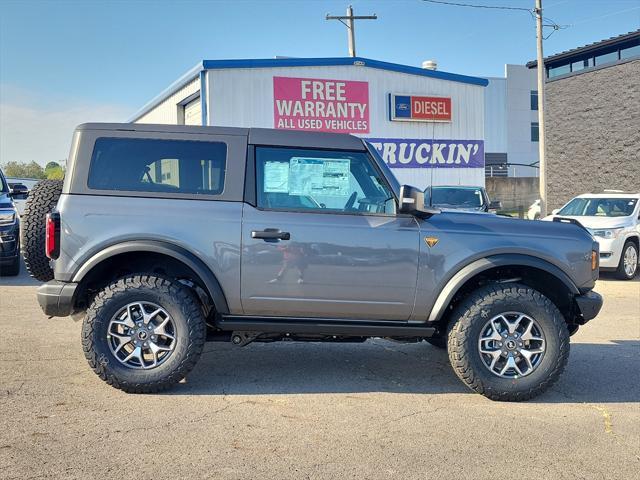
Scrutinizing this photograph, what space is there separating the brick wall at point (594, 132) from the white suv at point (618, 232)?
874 centimetres

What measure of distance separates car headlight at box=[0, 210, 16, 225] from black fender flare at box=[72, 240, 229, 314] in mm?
6583

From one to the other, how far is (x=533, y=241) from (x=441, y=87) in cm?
1584

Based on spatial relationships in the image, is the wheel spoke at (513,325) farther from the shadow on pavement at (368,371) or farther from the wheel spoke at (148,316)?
the wheel spoke at (148,316)

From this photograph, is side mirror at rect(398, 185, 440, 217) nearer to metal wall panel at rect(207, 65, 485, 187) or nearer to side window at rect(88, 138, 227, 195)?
side window at rect(88, 138, 227, 195)

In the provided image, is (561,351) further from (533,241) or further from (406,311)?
(406,311)

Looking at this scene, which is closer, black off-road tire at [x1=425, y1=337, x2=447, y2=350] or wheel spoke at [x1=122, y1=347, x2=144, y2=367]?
wheel spoke at [x1=122, y1=347, x2=144, y2=367]

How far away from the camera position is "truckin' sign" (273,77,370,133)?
58.1 ft

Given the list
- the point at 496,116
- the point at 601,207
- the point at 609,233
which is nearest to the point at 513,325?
the point at 609,233

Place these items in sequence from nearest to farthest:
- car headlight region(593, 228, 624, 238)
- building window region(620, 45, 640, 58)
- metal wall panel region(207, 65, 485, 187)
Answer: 1. car headlight region(593, 228, 624, 238)
2. metal wall panel region(207, 65, 485, 187)
3. building window region(620, 45, 640, 58)

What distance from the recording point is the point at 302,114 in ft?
59.1

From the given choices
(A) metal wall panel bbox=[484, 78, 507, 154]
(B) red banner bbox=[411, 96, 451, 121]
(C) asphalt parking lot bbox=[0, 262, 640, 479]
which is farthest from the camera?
(A) metal wall panel bbox=[484, 78, 507, 154]

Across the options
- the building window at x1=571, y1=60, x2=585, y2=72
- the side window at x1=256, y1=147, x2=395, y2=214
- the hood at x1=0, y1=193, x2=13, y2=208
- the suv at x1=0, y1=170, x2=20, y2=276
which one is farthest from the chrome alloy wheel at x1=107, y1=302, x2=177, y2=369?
the building window at x1=571, y1=60, x2=585, y2=72

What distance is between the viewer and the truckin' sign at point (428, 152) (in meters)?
19.1

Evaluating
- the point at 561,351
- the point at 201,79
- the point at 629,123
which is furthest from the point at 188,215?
the point at 629,123
